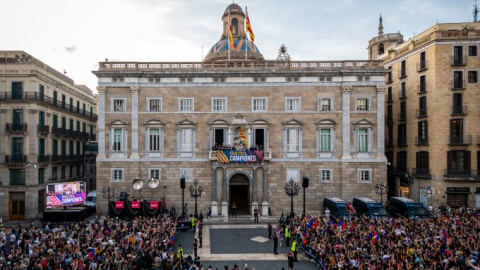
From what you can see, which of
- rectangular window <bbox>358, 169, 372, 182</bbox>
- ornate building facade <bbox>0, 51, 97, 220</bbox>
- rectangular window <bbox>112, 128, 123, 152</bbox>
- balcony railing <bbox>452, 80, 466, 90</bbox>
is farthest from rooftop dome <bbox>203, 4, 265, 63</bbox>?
balcony railing <bbox>452, 80, 466, 90</bbox>

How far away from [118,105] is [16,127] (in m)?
10.6

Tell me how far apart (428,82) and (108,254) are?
34496mm

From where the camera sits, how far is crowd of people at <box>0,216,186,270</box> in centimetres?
1655

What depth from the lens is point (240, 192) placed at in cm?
3572

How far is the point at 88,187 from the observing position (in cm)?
4516

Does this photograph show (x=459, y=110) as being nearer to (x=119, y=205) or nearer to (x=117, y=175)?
(x=119, y=205)

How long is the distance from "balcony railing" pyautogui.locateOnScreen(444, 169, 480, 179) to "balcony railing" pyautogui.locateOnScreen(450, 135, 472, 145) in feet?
9.39

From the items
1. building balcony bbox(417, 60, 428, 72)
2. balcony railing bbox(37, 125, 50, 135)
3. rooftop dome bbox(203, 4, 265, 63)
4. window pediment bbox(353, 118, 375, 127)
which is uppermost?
rooftop dome bbox(203, 4, 265, 63)

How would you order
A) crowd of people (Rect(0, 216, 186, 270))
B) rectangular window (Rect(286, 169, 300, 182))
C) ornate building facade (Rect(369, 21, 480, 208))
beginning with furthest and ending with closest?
rectangular window (Rect(286, 169, 300, 182))
ornate building facade (Rect(369, 21, 480, 208))
crowd of people (Rect(0, 216, 186, 270))

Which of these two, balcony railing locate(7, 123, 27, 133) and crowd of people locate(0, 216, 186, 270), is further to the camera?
balcony railing locate(7, 123, 27, 133)

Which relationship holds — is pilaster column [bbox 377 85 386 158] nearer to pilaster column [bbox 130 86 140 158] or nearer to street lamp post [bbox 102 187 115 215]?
pilaster column [bbox 130 86 140 158]

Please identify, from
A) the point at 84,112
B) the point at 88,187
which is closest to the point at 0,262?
the point at 88,187

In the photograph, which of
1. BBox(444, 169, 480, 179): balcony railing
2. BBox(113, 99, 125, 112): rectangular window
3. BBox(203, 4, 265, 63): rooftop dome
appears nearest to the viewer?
BBox(444, 169, 480, 179): balcony railing

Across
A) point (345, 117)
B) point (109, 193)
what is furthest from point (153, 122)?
point (345, 117)
